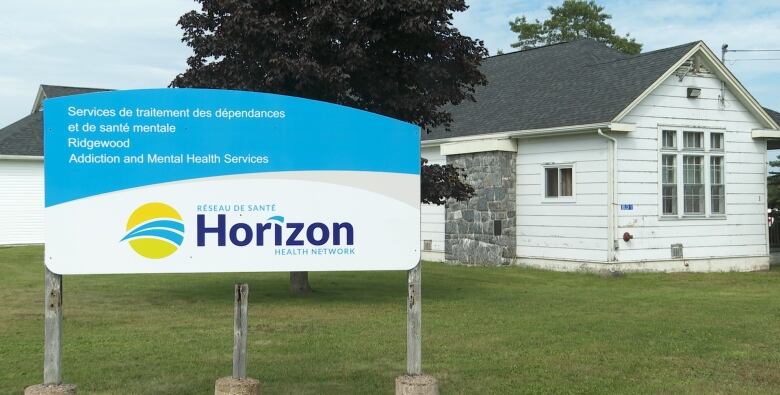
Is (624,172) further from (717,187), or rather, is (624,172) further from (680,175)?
(717,187)

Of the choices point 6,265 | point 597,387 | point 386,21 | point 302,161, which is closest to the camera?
point 302,161

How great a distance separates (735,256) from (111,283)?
15.2 m

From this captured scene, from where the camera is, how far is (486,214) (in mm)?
22359

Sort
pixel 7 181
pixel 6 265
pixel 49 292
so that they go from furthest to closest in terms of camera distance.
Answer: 1. pixel 7 181
2. pixel 6 265
3. pixel 49 292

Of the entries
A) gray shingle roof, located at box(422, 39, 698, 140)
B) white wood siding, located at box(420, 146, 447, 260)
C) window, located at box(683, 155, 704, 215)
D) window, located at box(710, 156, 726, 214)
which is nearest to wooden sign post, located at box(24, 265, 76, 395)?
gray shingle roof, located at box(422, 39, 698, 140)

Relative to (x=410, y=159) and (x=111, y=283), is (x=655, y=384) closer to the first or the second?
(x=410, y=159)

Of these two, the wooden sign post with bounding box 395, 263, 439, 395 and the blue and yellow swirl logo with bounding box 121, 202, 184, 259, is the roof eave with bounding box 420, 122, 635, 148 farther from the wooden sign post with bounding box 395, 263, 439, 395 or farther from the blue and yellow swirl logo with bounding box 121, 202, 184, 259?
the blue and yellow swirl logo with bounding box 121, 202, 184, 259

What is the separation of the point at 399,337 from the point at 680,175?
509 inches

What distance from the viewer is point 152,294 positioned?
48.1 feet

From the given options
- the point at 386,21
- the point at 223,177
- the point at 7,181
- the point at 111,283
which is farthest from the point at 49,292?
the point at 7,181

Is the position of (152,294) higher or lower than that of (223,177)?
lower

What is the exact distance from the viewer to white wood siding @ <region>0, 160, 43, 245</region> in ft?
99.6

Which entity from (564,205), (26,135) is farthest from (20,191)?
(564,205)

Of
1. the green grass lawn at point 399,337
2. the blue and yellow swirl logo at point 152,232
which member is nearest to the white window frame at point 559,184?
the green grass lawn at point 399,337
